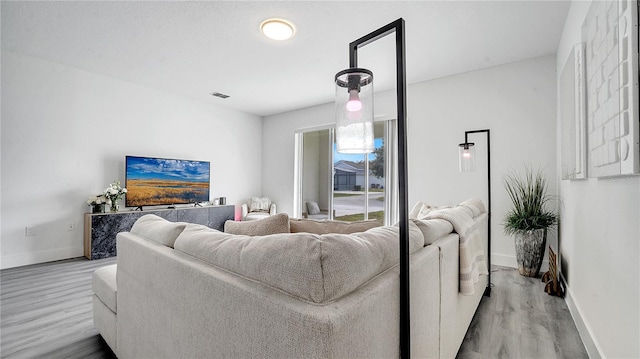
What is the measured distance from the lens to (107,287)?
1734 millimetres

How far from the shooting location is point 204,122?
5.55 m

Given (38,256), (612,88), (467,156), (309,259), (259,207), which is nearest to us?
(309,259)

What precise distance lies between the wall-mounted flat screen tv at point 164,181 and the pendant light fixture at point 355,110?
173 inches

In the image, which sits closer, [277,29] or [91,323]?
[91,323]

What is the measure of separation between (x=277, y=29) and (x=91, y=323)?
297cm

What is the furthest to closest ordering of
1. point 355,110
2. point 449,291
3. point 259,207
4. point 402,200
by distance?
1. point 259,207
2. point 449,291
3. point 355,110
4. point 402,200

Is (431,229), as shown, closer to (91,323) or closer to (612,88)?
(612,88)

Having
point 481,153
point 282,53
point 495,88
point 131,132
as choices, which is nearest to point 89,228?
point 131,132

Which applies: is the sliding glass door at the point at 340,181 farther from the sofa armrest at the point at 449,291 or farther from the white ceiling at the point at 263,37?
the sofa armrest at the point at 449,291

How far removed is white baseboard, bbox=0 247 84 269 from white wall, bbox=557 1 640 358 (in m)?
5.46

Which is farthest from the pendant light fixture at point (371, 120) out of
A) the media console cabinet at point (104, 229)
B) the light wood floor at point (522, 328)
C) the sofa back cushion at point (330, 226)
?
the media console cabinet at point (104, 229)

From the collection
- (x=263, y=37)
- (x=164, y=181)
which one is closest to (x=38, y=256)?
(x=164, y=181)

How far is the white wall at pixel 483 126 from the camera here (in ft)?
11.6

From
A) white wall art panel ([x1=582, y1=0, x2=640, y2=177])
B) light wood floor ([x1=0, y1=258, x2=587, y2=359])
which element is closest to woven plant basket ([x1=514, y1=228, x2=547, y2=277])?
light wood floor ([x1=0, y1=258, x2=587, y2=359])
